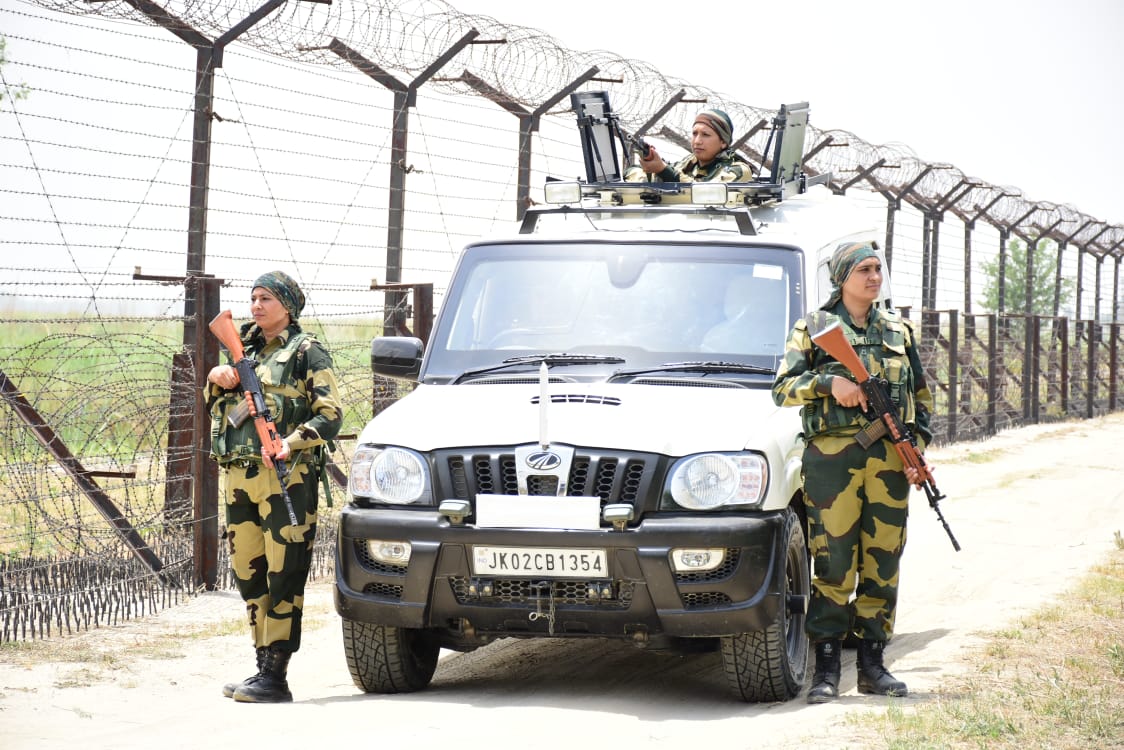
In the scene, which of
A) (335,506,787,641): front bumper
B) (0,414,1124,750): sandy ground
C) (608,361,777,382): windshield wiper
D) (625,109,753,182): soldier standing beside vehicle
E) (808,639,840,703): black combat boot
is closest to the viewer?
(0,414,1124,750): sandy ground

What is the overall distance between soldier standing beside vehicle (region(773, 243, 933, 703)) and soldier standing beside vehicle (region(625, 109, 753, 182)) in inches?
98.7

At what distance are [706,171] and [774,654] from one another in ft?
12.1

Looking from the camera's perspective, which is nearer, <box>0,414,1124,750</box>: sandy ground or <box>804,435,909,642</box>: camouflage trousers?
<box>0,414,1124,750</box>: sandy ground

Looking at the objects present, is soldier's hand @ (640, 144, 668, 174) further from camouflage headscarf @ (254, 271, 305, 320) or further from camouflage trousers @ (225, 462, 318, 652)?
camouflage trousers @ (225, 462, 318, 652)

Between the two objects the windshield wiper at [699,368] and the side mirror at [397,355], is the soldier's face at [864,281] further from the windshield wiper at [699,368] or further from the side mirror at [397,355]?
the side mirror at [397,355]

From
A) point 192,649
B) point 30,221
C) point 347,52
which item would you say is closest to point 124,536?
point 192,649

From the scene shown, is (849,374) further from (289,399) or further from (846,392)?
(289,399)

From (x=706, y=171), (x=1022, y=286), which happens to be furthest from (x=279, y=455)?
(x=1022, y=286)

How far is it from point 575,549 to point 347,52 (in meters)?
5.23

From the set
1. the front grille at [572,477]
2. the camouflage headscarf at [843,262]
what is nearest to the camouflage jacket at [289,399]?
the front grille at [572,477]

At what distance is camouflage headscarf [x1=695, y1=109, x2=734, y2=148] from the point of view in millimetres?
8508

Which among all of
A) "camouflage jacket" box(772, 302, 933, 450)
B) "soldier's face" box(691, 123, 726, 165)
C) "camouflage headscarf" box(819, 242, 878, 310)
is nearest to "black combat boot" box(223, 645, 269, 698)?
"camouflage jacket" box(772, 302, 933, 450)

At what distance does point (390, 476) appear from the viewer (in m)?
5.70

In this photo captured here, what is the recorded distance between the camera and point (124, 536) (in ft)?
26.6
